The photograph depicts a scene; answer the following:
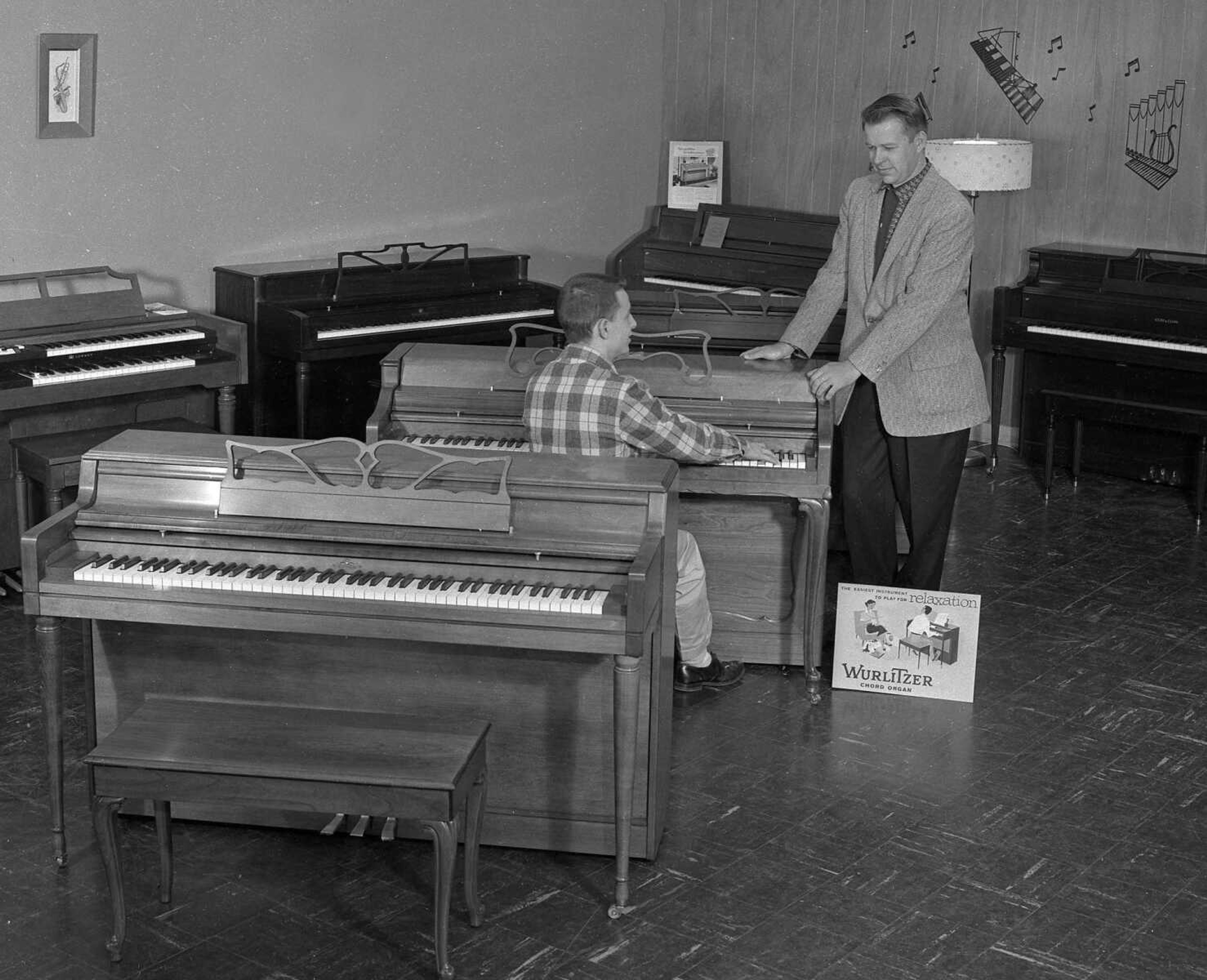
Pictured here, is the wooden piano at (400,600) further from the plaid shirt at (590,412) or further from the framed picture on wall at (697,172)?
the framed picture on wall at (697,172)

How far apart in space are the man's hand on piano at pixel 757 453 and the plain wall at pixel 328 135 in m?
3.01

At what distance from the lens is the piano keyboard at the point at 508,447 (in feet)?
16.1

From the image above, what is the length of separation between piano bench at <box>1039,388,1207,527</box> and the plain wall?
2711mm

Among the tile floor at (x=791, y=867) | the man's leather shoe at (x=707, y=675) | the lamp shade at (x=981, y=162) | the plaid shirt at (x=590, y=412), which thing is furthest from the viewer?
the lamp shade at (x=981, y=162)

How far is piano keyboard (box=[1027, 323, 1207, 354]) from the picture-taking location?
7.01 m

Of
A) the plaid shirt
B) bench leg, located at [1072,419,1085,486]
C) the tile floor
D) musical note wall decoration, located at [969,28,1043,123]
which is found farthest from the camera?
musical note wall decoration, located at [969,28,1043,123]

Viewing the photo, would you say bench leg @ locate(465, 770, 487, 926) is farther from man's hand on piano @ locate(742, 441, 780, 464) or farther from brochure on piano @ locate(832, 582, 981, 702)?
brochure on piano @ locate(832, 582, 981, 702)

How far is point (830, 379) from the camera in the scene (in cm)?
505

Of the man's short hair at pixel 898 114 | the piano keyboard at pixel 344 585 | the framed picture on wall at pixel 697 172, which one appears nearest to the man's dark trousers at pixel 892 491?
the man's short hair at pixel 898 114

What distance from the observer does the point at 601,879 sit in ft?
12.8

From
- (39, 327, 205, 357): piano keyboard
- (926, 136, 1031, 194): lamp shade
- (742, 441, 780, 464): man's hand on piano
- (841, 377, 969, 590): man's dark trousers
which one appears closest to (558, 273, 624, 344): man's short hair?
(742, 441, 780, 464): man's hand on piano

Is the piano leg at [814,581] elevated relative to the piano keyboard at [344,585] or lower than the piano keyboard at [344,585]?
lower

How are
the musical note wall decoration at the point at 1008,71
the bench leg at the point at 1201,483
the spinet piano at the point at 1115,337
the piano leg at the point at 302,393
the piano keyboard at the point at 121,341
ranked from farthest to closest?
1. the musical note wall decoration at the point at 1008,71
2. the spinet piano at the point at 1115,337
3. the bench leg at the point at 1201,483
4. the piano leg at the point at 302,393
5. the piano keyboard at the point at 121,341

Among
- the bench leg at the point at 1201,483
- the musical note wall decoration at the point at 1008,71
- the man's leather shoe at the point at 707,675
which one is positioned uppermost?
the musical note wall decoration at the point at 1008,71
